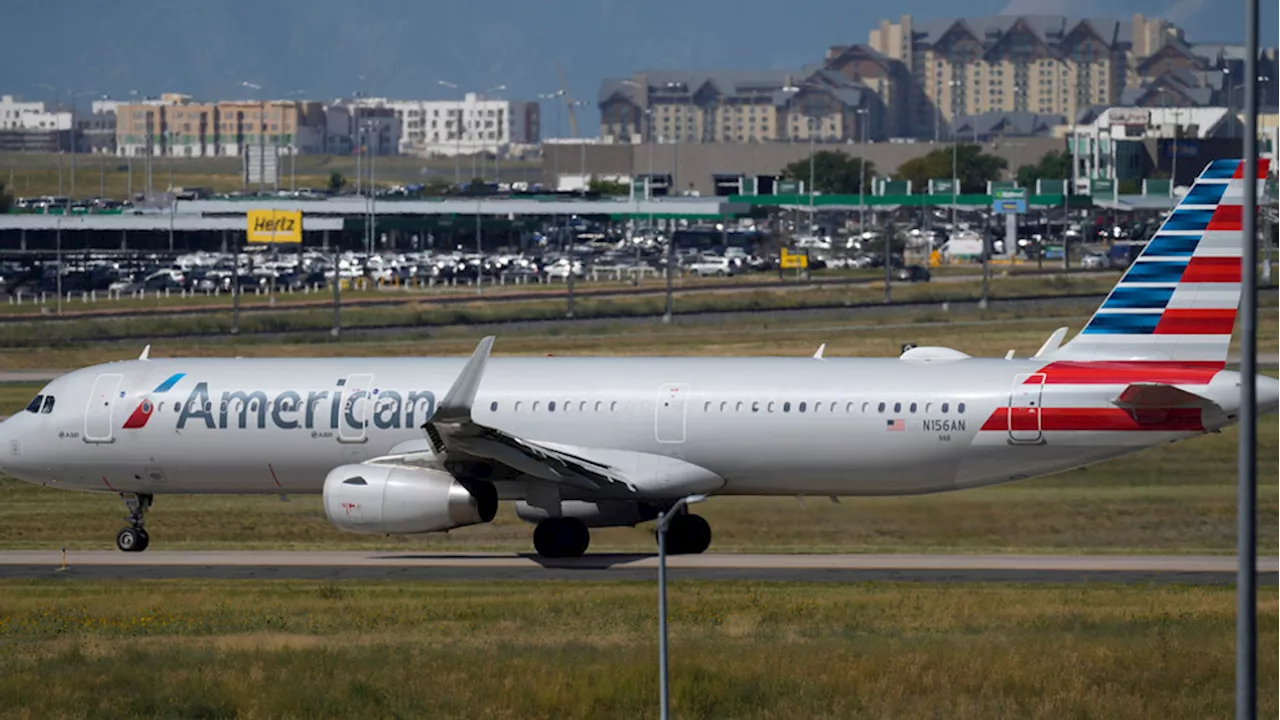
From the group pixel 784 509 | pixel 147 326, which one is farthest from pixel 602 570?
A: pixel 147 326

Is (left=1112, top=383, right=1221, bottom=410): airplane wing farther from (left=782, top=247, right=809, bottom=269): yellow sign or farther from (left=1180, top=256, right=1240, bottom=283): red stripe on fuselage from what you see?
(left=782, top=247, right=809, bottom=269): yellow sign

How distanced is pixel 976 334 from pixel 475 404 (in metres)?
56.2

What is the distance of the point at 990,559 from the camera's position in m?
42.6

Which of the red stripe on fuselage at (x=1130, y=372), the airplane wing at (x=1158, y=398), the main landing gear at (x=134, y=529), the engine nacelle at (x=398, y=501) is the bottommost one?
the main landing gear at (x=134, y=529)

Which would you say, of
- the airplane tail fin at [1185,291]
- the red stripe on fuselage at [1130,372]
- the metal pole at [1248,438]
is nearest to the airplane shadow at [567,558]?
the red stripe on fuselage at [1130,372]

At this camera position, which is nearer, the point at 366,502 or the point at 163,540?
the point at 366,502

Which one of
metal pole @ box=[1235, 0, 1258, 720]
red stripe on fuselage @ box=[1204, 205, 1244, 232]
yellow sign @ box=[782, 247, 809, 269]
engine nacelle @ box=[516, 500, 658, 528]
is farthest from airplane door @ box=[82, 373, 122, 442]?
yellow sign @ box=[782, 247, 809, 269]

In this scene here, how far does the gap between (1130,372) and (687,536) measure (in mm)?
10056

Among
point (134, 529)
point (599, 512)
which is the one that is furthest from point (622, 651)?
point (134, 529)

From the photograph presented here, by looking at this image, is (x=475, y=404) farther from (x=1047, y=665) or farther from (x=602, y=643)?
(x=1047, y=665)

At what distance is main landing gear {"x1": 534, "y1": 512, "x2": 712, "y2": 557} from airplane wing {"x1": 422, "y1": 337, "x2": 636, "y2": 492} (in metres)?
0.94

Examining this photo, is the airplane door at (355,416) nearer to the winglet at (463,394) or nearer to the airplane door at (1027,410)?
the winglet at (463,394)

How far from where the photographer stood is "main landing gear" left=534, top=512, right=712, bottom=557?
140 ft

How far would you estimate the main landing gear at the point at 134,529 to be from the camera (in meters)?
45.5
